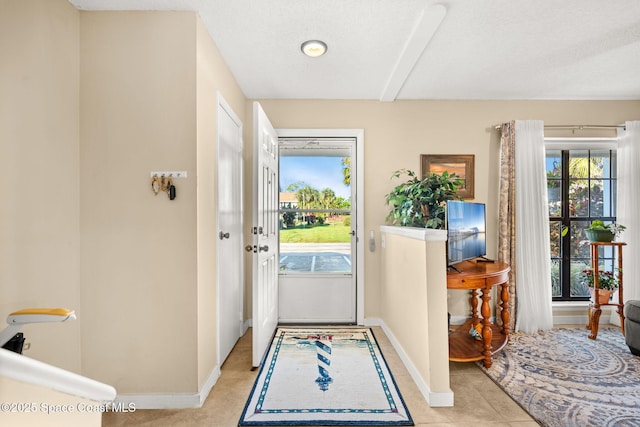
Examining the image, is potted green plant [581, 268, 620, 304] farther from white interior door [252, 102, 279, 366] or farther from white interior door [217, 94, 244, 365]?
white interior door [217, 94, 244, 365]

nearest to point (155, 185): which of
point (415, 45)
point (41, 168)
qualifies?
point (41, 168)

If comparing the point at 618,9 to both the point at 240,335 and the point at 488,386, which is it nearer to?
the point at 488,386

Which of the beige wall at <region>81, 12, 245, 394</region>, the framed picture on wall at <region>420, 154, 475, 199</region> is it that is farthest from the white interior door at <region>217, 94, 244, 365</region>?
the framed picture on wall at <region>420, 154, 475, 199</region>

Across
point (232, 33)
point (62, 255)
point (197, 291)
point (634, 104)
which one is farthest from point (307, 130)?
point (634, 104)

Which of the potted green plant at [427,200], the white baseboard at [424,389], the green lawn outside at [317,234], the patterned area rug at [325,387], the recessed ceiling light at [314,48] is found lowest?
the patterned area rug at [325,387]

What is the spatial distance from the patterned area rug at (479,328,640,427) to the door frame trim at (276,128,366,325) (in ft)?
4.19

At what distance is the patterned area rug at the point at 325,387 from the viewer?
1.81 meters

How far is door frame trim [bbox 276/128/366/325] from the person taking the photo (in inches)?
130

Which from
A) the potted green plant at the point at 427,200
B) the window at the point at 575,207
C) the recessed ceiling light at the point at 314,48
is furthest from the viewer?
the window at the point at 575,207

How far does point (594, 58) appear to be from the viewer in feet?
8.21

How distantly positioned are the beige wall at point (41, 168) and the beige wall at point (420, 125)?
184cm

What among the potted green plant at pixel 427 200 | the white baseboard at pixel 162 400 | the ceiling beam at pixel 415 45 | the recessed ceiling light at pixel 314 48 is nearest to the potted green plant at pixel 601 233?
the potted green plant at pixel 427 200

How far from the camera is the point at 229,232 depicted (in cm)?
265

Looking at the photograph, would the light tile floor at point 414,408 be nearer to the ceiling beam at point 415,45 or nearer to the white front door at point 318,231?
the white front door at point 318,231
